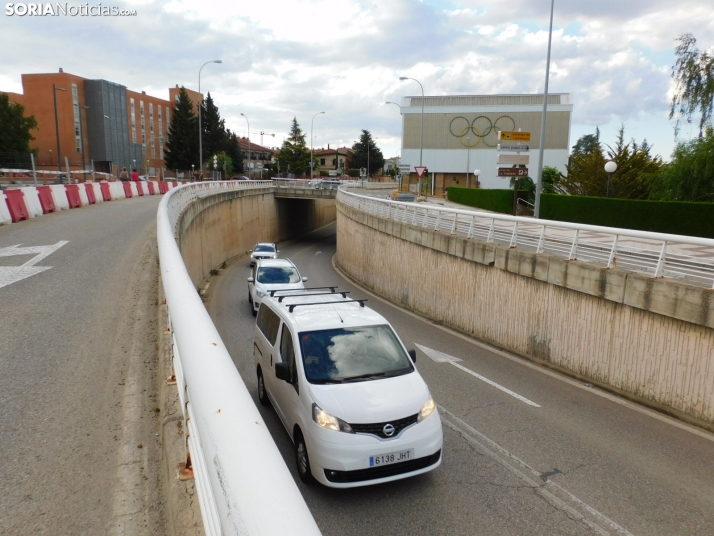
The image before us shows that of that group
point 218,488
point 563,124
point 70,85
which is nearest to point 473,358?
point 218,488

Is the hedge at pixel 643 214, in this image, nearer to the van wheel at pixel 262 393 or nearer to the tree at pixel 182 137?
the van wheel at pixel 262 393

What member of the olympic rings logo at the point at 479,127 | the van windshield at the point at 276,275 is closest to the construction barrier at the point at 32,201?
the van windshield at the point at 276,275

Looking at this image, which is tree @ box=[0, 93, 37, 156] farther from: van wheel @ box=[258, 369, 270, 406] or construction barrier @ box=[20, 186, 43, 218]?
van wheel @ box=[258, 369, 270, 406]

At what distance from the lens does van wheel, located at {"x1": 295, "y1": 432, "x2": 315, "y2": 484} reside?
657 centimetres

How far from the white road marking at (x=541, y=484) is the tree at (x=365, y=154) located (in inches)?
4838

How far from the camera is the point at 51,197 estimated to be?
20.2 m

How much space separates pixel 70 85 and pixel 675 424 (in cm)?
8176

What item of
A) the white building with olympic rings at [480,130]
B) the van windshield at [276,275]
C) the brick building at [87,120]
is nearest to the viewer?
the van windshield at [276,275]

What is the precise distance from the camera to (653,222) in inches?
810

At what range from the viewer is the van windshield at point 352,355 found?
6988 millimetres

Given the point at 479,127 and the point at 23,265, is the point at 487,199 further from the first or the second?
the point at 479,127

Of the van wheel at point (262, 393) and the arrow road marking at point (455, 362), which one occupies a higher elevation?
the van wheel at point (262, 393)

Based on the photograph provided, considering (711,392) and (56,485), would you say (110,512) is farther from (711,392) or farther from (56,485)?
(711,392)

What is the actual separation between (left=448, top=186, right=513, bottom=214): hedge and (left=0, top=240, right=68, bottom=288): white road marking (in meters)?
27.7
